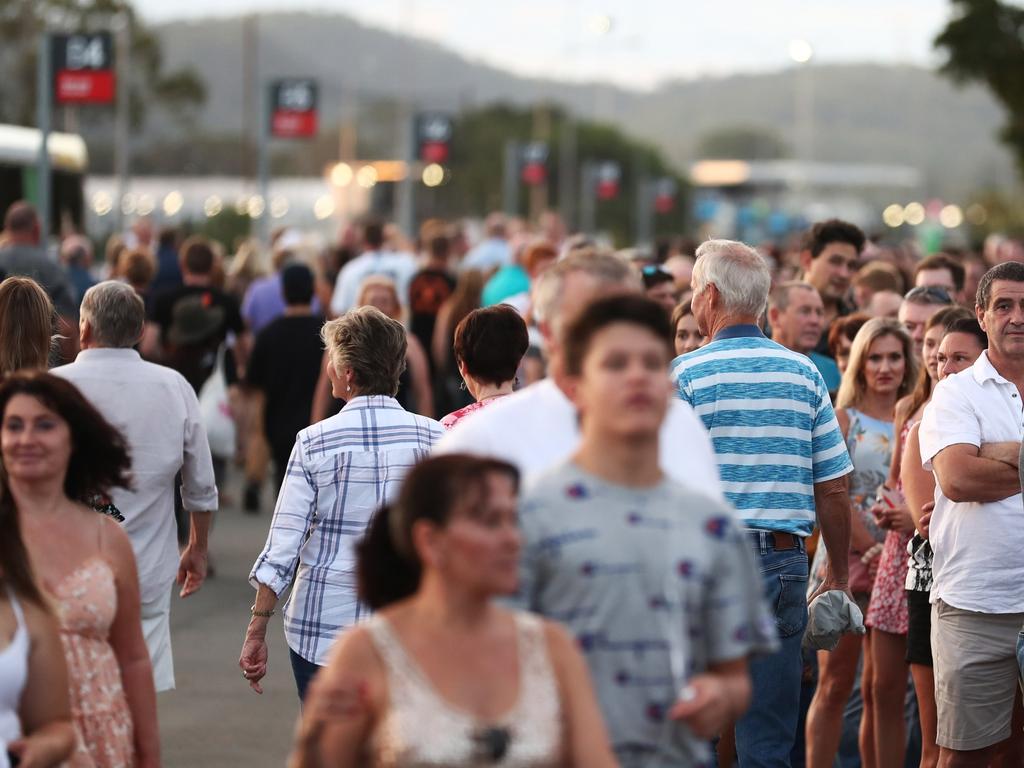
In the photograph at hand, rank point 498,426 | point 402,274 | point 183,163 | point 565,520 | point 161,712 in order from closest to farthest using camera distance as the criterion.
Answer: point 565,520 → point 498,426 → point 161,712 → point 402,274 → point 183,163

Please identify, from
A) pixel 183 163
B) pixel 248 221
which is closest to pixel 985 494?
pixel 248 221

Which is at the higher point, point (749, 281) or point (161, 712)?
point (749, 281)

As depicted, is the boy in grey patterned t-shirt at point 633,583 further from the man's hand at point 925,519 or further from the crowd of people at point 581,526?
the man's hand at point 925,519

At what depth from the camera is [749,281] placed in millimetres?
6305

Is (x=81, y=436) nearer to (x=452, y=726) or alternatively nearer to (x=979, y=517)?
(x=452, y=726)

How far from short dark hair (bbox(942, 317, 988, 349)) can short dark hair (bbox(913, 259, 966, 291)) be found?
4.05 meters

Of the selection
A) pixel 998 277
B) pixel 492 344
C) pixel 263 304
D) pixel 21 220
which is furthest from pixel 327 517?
pixel 263 304

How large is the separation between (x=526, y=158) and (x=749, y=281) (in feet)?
172

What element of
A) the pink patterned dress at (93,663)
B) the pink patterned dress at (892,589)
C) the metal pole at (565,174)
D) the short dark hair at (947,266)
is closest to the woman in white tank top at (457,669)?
the pink patterned dress at (93,663)

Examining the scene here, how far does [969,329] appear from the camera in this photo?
23.5ft

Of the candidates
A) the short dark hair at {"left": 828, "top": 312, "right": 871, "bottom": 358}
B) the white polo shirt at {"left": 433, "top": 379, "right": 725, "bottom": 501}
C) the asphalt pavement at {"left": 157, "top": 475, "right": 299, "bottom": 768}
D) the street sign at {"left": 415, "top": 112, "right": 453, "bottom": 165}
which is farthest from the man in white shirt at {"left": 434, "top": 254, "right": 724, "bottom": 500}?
the street sign at {"left": 415, "top": 112, "right": 453, "bottom": 165}

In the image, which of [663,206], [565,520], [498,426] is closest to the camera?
[565,520]

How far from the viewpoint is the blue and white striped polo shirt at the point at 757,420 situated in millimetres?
6211

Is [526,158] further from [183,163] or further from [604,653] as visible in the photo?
[183,163]
